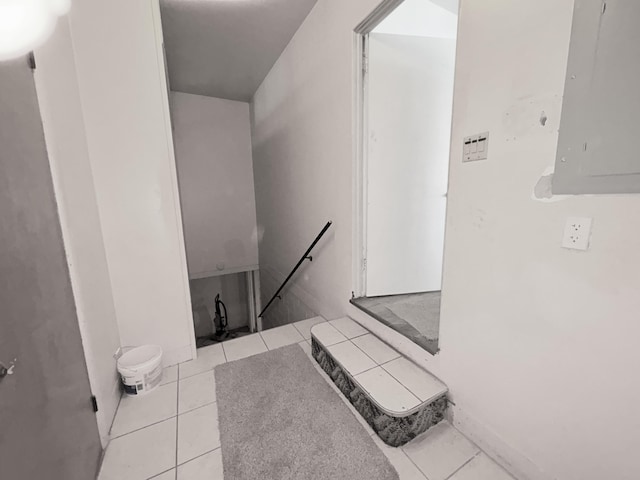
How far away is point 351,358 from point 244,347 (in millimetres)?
997

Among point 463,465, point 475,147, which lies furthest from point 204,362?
point 475,147

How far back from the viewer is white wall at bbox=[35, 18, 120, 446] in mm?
1199

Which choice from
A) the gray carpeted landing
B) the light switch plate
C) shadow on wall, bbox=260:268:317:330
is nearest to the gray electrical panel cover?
the light switch plate

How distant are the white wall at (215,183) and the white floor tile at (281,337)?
2.50m

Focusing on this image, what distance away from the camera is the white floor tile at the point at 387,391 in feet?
4.45

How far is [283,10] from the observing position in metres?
2.29

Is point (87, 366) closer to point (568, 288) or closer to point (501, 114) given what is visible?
point (568, 288)

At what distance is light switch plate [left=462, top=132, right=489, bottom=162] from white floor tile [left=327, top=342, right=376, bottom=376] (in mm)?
1326

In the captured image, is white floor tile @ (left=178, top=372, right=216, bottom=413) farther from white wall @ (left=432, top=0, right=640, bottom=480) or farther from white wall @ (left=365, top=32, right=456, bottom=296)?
white wall @ (left=432, top=0, right=640, bottom=480)

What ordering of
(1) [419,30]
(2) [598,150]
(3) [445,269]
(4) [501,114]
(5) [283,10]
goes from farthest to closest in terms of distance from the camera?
1. (5) [283,10]
2. (1) [419,30]
3. (3) [445,269]
4. (4) [501,114]
5. (2) [598,150]

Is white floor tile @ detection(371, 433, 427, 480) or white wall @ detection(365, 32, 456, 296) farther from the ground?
white wall @ detection(365, 32, 456, 296)

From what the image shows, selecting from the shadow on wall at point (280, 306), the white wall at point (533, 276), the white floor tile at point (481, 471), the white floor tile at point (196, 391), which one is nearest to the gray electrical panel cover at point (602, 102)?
the white wall at point (533, 276)

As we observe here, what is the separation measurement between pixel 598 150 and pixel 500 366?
0.97 metres

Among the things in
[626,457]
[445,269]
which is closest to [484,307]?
[445,269]
